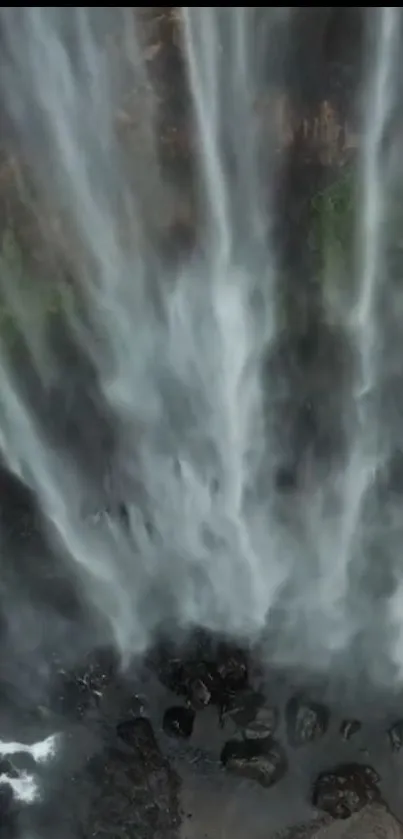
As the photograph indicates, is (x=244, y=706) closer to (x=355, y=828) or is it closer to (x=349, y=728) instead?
(x=349, y=728)

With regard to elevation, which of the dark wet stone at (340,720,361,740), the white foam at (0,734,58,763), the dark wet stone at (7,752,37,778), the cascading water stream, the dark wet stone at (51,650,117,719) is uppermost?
the cascading water stream

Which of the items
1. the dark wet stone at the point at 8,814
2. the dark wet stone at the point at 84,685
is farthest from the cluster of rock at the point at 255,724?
the dark wet stone at the point at 8,814

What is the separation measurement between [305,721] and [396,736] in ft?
2.59

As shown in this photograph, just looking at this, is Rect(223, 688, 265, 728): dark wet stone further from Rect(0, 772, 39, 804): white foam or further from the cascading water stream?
Rect(0, 772, 39, 804): white foam

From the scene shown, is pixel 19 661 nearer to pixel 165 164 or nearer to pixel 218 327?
pixel 218 327

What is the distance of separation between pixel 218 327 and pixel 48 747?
4178 millimetres

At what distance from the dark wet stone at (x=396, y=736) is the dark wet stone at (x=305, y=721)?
55cm

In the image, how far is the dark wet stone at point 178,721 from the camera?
698 cm

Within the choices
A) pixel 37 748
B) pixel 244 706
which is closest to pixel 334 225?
pixel 244 706

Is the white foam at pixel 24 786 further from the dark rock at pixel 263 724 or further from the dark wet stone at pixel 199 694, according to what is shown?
the dark rock at pixel 263 724

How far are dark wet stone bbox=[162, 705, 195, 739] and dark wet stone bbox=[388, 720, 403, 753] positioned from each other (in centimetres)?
173

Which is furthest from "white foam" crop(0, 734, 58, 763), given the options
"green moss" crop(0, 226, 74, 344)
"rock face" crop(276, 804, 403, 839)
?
"green moss" crop(0, 226, 74, 344)

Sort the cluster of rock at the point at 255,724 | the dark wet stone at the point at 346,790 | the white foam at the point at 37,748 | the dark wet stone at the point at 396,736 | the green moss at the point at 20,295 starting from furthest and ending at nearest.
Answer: the green moss at the point at 20,295 < the white foam at the point at 37,748 < the dark wet stone at the point at 396,736 < the cluster of rock at the point at 255,724 < the dark wet stone at the point at 346,790

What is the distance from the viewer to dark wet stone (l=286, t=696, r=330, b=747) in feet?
22.6
